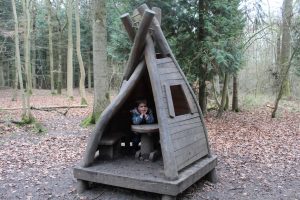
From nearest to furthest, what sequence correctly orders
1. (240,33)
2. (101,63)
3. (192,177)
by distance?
(192,177), (101,63), (240,33)

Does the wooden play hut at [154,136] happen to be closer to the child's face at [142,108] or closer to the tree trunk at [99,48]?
the child's face at [142,108]

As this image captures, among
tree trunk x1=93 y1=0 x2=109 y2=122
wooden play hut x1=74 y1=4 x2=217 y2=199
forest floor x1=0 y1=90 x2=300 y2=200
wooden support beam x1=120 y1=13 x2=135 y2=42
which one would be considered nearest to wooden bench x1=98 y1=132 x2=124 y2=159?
wooden play hut x1=74 y1=4 x2=217 y2=199

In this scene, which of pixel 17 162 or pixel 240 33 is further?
pixel 240 33

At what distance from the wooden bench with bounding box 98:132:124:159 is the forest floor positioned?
643 mm

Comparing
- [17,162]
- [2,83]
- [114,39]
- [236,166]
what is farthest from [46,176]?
[2,83]

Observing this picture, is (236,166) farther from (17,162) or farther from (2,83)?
(2,83)

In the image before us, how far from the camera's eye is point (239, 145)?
9219mm

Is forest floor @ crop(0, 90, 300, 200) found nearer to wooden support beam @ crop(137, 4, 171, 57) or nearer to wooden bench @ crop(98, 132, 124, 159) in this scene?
wooden bench @ crop(98, 132, 124, 159)

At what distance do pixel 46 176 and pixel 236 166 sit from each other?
4.25m

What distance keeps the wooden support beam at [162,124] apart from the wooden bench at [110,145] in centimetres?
Answer: 124

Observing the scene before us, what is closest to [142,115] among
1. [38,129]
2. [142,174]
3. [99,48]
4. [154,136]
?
[154,136]

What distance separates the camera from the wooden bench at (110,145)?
5949 mm

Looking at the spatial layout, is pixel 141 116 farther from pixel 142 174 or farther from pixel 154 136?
pixel 142 174

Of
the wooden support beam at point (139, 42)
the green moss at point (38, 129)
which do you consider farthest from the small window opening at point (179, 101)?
the green moss at point (38, 129)
